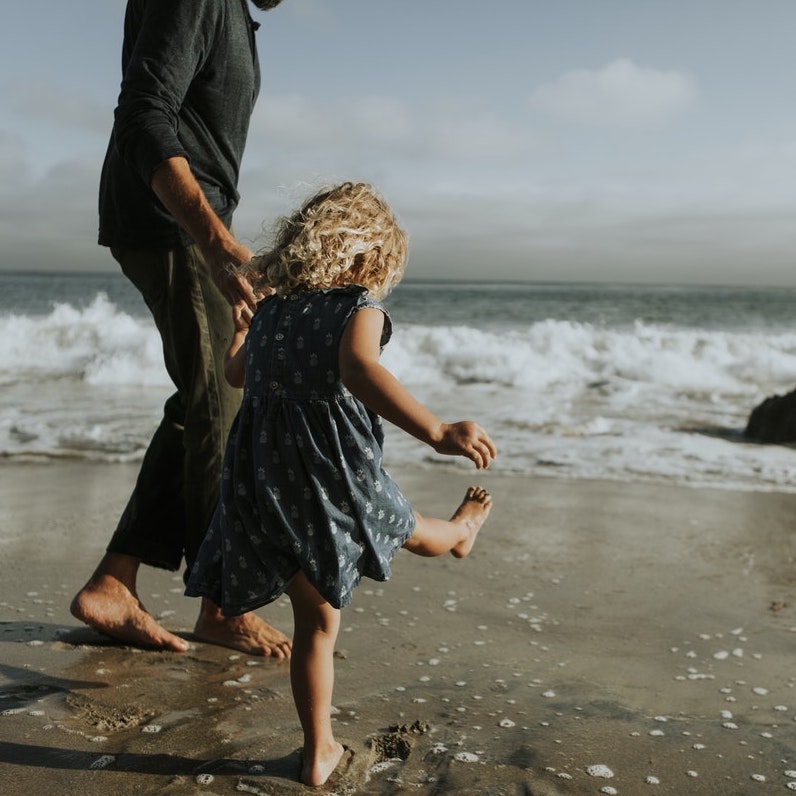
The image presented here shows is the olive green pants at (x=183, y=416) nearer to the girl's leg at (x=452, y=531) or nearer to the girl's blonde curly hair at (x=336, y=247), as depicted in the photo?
the girl's blonde curly hair at (x=336, y=247)

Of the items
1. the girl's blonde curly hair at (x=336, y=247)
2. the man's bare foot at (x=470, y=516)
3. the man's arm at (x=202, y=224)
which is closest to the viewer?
the girl's blonde curly hair at (x=336, y=247)

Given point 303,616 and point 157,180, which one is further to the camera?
point 157,180

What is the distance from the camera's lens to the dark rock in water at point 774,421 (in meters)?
7.23

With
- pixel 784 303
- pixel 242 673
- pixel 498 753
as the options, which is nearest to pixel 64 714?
pixel 242 673

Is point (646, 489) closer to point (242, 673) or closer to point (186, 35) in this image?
point (242, 673)

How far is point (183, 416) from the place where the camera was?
2885mm

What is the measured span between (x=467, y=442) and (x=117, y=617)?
4.71ft

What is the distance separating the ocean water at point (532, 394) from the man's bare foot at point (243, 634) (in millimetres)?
3013

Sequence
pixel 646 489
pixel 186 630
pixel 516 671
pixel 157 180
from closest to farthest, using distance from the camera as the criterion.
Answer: pixel 157 180 < pixel 516 671 < pixel 186 630 < pixel 646 489

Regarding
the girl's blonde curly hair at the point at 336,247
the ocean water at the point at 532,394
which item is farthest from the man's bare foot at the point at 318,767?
the ocean water at the point at 532,394

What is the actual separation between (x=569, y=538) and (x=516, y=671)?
5.17 ft

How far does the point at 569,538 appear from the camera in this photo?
4.22 m

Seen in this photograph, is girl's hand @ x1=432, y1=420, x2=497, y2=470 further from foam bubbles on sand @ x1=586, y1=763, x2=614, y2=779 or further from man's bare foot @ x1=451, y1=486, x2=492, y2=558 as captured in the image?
foam bubbles on sand @ x1=586, y1=763, x2=614, y2=779

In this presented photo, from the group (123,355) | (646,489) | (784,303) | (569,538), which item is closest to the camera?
(569,538)
